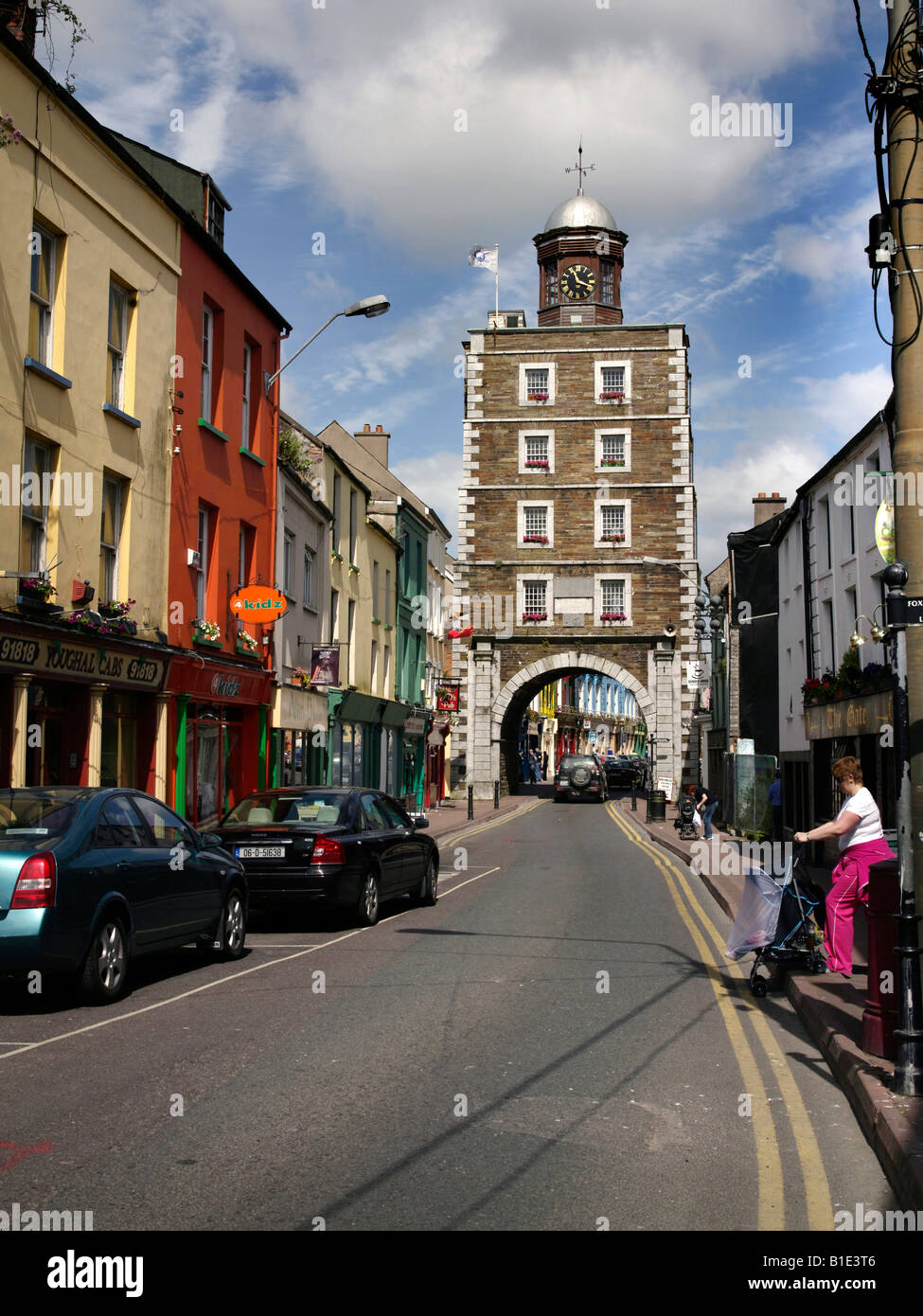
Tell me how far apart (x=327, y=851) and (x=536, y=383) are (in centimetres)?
4496

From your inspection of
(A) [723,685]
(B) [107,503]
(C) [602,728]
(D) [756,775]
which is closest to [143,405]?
(B) [107,503]

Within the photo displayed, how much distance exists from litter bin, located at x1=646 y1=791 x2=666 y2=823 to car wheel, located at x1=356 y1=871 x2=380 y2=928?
27617 mm

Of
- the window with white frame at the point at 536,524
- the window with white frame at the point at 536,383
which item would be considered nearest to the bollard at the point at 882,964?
the window with white frame at the point at 536,524

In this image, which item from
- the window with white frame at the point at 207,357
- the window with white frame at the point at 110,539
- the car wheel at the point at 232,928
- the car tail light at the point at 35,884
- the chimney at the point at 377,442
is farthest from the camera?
the chimney at the point at 377,442

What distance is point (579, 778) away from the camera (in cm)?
5416

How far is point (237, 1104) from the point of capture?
6.09m

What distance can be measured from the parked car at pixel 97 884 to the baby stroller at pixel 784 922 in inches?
175

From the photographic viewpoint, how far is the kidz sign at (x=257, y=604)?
20281 millimetres

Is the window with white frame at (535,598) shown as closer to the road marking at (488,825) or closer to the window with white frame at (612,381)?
the road marking at (488,825)

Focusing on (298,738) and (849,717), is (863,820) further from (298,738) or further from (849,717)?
(298,738)

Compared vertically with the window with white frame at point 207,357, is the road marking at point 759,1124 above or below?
below

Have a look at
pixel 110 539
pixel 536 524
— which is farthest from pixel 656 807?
pixel 110 539

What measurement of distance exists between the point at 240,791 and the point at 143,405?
7900 millimetres

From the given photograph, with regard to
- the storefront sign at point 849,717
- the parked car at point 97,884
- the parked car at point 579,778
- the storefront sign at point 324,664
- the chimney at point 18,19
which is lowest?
the parked car at point 97,884
